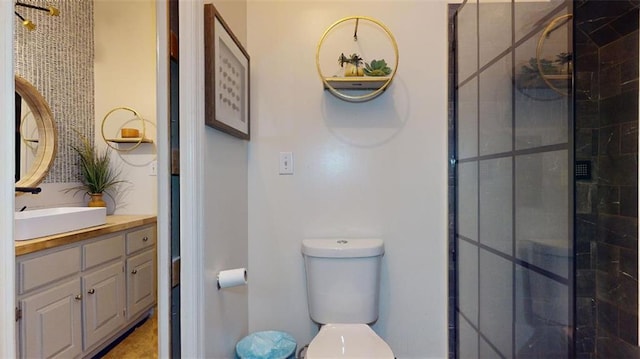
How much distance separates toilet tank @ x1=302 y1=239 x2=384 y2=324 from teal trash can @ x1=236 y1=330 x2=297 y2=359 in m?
0.18

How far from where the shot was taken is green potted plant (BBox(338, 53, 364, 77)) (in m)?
1.48

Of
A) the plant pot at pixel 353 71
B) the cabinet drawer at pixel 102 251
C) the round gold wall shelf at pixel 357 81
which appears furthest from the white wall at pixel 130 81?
the plant pot at pixel 353 71

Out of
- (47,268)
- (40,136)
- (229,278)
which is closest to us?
(229,278)

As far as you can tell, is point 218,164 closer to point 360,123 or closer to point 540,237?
point 360,123

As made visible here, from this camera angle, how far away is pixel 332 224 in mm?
1630

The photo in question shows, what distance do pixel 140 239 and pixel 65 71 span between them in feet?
3.36

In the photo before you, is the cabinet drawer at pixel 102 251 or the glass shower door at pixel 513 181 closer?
the glass shower door at pixel 513 181

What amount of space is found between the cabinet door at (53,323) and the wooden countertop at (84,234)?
20 cm

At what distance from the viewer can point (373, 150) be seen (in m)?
1.62

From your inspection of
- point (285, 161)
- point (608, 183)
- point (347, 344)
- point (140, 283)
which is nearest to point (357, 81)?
point (285, 161)

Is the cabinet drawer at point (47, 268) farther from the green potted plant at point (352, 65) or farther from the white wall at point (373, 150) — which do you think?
the green potted plant at point (352, 65)

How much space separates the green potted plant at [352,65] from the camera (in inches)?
58.4

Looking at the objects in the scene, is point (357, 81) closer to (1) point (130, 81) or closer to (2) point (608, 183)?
(2) point (608, 183)

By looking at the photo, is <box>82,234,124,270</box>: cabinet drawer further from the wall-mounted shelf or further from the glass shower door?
the glass shower door
